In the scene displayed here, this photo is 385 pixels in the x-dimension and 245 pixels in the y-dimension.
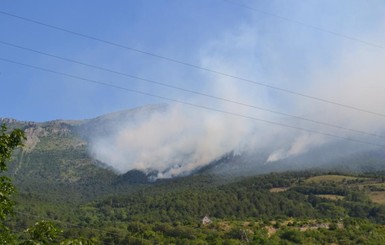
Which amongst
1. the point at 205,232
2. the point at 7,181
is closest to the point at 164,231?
the point at 205,232

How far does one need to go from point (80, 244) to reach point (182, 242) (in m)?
135

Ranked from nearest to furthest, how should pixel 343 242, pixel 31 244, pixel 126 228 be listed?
1. pixel 31 244
2. pixel 343 242
3. pixel 126 228

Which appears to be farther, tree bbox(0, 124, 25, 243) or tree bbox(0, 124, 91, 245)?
tree bbox(0, 124, 91, 245)

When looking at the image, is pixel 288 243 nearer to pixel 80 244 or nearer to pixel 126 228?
pixel 126 228

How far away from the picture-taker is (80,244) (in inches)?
688

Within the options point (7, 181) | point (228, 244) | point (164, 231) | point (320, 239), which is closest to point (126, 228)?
point (164, 231)

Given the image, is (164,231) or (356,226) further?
(164,231)

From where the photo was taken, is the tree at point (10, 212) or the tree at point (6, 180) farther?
the tree at point (10, 212)

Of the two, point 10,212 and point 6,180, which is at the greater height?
point 6,180

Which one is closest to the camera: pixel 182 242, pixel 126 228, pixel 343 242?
pixel 343 242

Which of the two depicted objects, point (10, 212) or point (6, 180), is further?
point (6, 180)

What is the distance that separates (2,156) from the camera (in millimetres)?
18125

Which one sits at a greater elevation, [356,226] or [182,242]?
[356,226]

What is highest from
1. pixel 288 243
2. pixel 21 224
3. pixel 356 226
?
pixel 356 226
